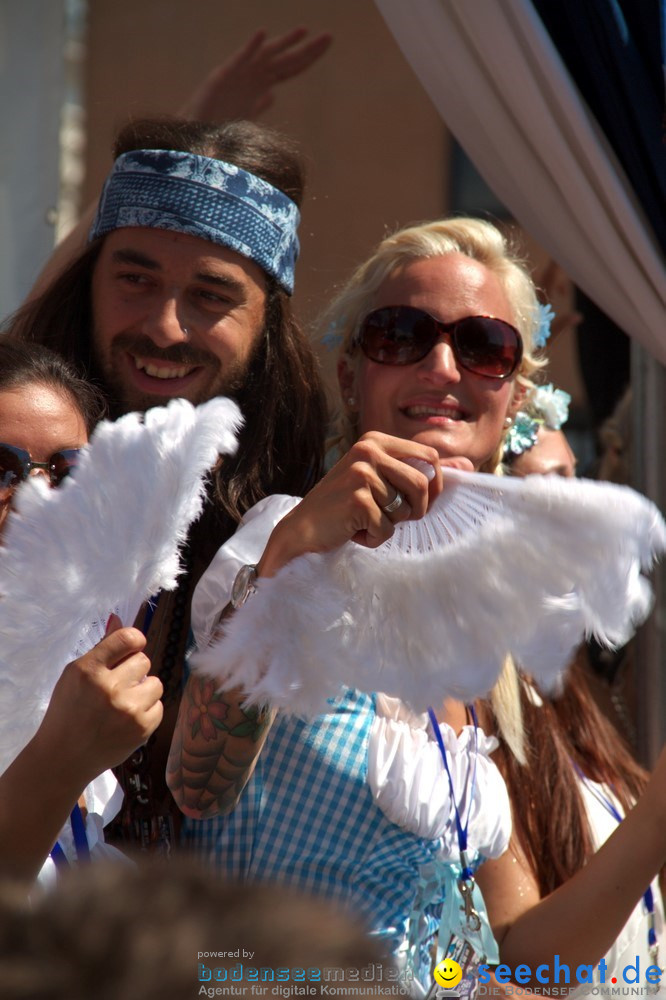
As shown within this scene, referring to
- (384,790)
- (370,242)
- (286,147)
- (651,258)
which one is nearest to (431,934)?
(384,790)

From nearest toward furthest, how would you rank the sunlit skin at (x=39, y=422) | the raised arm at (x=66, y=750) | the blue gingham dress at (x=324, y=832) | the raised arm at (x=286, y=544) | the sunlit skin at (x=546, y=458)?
1. the raised arm at (x=66, y=750)
2. the raised arm at (x=286, y=544)
3. the sunlit skin at (x=39, y=422)
4. the blue gingham dress at (x=324, y=832)
5. the sunlit skin at (x=546, y=458)

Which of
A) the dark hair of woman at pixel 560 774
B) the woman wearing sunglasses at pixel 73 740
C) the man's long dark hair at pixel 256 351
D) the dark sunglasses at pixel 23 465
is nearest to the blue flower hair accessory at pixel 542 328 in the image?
the man's long dark hair at pixel 256 351

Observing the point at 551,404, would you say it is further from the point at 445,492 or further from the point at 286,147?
the point at 445,492

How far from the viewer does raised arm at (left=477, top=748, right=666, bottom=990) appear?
2090 millimetres

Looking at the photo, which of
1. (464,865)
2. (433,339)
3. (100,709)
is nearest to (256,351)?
(433,339)

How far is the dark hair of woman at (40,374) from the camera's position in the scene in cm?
167

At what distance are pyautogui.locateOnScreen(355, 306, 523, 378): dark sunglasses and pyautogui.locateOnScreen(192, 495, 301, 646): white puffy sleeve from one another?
0.52m

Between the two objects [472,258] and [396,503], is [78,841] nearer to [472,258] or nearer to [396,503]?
[396,503]

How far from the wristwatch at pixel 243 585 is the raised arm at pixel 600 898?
93cm

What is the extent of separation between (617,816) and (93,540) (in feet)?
5.21

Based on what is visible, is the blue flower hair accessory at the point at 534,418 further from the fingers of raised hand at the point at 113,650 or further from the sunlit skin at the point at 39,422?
the fingers of raised hand at the point at 113,650

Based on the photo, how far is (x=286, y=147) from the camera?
7.75ft

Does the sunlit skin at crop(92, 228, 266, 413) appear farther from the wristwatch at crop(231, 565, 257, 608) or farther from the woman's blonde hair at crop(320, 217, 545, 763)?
the wristwatch at crop(231, 565, 257, 608)

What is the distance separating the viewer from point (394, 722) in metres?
1.89
